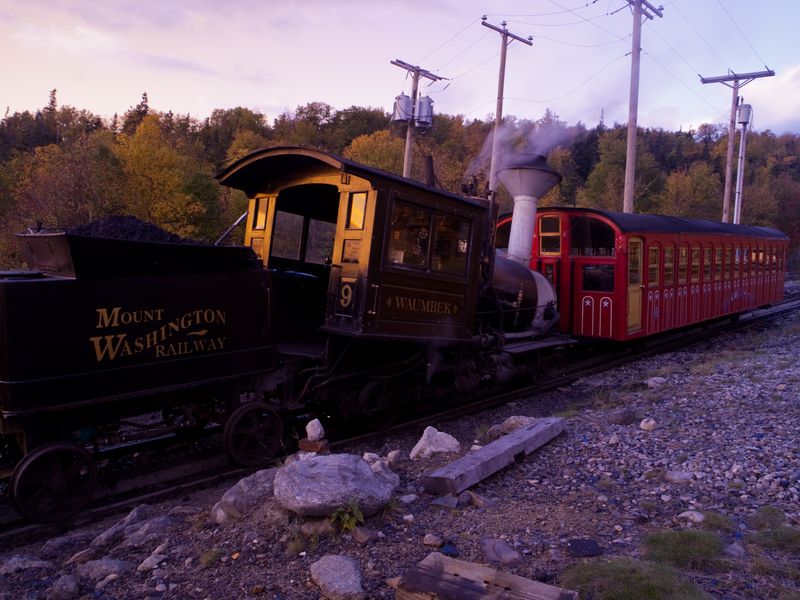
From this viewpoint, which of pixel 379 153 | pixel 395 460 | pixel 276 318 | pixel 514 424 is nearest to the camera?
pixel 395 460

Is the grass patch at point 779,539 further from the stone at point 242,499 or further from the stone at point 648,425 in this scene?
the stone at point 242,499

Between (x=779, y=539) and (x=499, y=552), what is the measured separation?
5.74 feet

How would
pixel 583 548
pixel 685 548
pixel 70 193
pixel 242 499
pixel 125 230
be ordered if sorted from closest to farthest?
pixel 685 548
pixel 583 548
pixel 242 499
pixel 125 230
pixel 70 193

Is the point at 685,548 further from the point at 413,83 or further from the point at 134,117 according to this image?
the point at 134,117

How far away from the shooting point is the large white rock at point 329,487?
13.7 ft

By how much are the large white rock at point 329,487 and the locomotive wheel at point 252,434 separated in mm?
1698

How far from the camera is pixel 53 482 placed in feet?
16.4

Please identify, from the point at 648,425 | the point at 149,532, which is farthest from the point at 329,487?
the point at 648,425

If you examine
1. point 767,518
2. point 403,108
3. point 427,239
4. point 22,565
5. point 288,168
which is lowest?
point 22,565

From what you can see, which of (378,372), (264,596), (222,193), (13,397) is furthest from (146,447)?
(222,193)

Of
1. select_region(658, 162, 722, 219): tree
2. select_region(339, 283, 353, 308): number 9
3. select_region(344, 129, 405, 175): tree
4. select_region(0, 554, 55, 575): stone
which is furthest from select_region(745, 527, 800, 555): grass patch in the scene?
select_region(658, 162, 722, 219): tree

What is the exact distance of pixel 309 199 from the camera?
8.21 m

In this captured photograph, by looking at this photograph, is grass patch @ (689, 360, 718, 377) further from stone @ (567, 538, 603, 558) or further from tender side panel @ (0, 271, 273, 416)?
tender side panel @ (0, 271, 273, 416)

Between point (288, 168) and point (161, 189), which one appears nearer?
point (288, 168)
